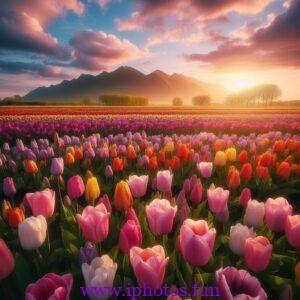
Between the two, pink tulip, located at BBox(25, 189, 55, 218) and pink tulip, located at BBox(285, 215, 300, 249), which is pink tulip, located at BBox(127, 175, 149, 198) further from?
pink tulip, located at BBox(285, 215, 300, 249)

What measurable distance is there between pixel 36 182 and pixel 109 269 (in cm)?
284

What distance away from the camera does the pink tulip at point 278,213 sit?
1.82 meters

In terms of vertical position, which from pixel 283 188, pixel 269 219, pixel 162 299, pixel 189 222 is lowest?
pixel 283 188

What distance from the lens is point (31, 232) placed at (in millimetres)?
1595

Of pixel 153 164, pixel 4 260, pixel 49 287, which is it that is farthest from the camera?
pixel 153 164

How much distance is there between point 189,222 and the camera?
153cm

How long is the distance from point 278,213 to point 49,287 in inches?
53.1

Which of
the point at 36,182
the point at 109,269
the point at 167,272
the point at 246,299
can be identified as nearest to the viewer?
the point at 246,299

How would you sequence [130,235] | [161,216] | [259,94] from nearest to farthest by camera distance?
[130,235] < [161,216] < [259,94]

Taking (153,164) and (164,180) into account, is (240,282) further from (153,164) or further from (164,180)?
(153,164)

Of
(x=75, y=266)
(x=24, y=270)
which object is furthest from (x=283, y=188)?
(x=24, y=270)

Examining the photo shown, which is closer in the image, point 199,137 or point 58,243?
point 58,243

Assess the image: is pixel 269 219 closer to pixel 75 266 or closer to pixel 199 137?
pixel 75 266

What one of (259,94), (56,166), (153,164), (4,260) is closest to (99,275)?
(4,260)
